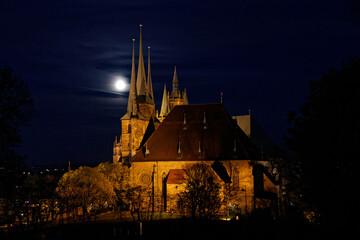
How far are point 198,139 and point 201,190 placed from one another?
47.5ft

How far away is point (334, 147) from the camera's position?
65.2 feet

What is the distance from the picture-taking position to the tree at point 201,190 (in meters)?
38.0

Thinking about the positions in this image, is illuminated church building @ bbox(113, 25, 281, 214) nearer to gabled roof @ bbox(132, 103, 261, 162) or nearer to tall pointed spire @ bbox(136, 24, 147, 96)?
gabled roof @ bbox(132, 103, 261, 162)

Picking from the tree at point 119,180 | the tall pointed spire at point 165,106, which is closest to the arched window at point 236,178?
the tree at point 119,180

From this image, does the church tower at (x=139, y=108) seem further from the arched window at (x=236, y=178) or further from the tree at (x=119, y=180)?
the arched window at (x=236, y=178)

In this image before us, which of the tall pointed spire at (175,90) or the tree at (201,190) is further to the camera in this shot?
the tall pointed spire at (175,90)

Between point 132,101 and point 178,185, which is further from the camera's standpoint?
point 132,101

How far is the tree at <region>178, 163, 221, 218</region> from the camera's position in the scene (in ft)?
125

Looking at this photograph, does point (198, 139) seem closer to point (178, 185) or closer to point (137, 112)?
point (178, 185)

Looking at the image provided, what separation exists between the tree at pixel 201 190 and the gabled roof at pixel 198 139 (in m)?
2.50

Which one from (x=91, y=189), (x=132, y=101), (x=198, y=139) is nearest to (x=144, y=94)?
(x=132, y=101)

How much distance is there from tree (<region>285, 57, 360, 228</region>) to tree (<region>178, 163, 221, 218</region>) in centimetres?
1637

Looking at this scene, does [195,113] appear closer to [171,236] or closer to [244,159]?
[244,159]

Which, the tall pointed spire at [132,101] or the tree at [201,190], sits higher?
the tall pointed spire at [132,101]
